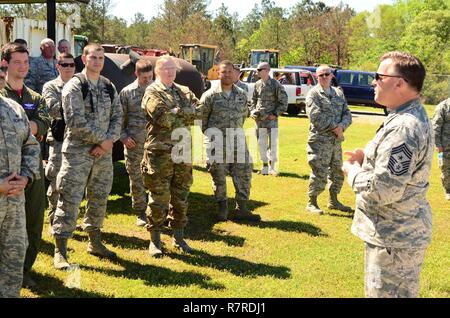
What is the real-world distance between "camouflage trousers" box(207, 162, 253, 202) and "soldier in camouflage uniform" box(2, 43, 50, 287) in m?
2.86

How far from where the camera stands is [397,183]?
9.99 feet

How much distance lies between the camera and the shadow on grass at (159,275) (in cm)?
508

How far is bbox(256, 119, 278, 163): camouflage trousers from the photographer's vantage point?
10.7 metres

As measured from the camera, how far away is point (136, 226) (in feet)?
22.8

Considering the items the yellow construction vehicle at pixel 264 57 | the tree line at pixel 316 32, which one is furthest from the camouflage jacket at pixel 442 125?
the tree line at pixel 316 32

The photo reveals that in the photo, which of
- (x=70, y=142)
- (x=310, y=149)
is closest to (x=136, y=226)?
(x=70, y=142)

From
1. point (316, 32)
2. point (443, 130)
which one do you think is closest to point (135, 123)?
point (443, 130)

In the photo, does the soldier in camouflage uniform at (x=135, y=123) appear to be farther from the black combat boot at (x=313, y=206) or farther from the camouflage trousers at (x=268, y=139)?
the camouflage trousers at (x=268, y=139)

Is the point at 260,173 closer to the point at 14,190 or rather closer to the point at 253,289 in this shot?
→ the point at 253,289

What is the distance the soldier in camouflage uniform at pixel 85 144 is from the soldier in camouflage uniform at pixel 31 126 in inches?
12.4

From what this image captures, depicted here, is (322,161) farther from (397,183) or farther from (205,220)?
(397,183)

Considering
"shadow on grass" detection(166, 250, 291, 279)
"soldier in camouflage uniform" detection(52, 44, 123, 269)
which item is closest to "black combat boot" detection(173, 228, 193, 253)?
"shadow on grass" detection(166, 250, 291, 279)

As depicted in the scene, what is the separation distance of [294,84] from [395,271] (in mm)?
20987

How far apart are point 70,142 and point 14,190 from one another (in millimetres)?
1804
